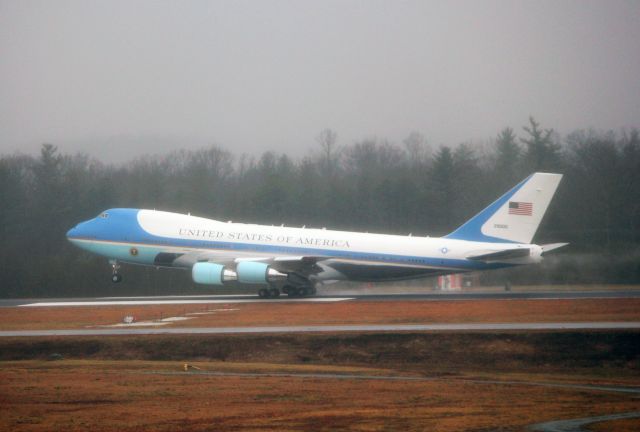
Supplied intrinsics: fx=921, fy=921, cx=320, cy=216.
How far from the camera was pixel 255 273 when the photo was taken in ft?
144

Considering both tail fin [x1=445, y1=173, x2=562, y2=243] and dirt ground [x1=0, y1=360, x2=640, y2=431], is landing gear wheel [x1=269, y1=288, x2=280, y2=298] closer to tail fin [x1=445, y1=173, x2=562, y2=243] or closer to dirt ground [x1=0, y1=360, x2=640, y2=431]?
tail fin [x1=445, y1=173, x2=562, y2=243]

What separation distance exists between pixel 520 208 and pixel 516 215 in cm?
41

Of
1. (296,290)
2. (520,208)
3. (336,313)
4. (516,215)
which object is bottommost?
(336,313)

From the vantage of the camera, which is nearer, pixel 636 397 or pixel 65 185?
pixel 636 397

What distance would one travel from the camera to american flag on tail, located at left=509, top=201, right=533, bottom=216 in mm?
44906

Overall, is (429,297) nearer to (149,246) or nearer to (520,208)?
(520,208)

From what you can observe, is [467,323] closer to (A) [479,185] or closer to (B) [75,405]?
(B) [75,405]

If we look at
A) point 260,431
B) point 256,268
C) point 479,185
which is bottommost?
point 260,431

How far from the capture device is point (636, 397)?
19266 millimetres

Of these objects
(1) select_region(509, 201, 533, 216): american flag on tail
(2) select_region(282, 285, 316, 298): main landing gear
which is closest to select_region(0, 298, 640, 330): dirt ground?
(2) select_region(282, 285, 316, 298): main landing gear

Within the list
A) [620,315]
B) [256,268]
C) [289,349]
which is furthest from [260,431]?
[256,268]

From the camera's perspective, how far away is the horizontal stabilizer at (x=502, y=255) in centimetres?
4291

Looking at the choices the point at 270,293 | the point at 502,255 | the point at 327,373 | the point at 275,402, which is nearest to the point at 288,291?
the point at 270,293

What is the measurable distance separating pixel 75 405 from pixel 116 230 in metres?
31.0
